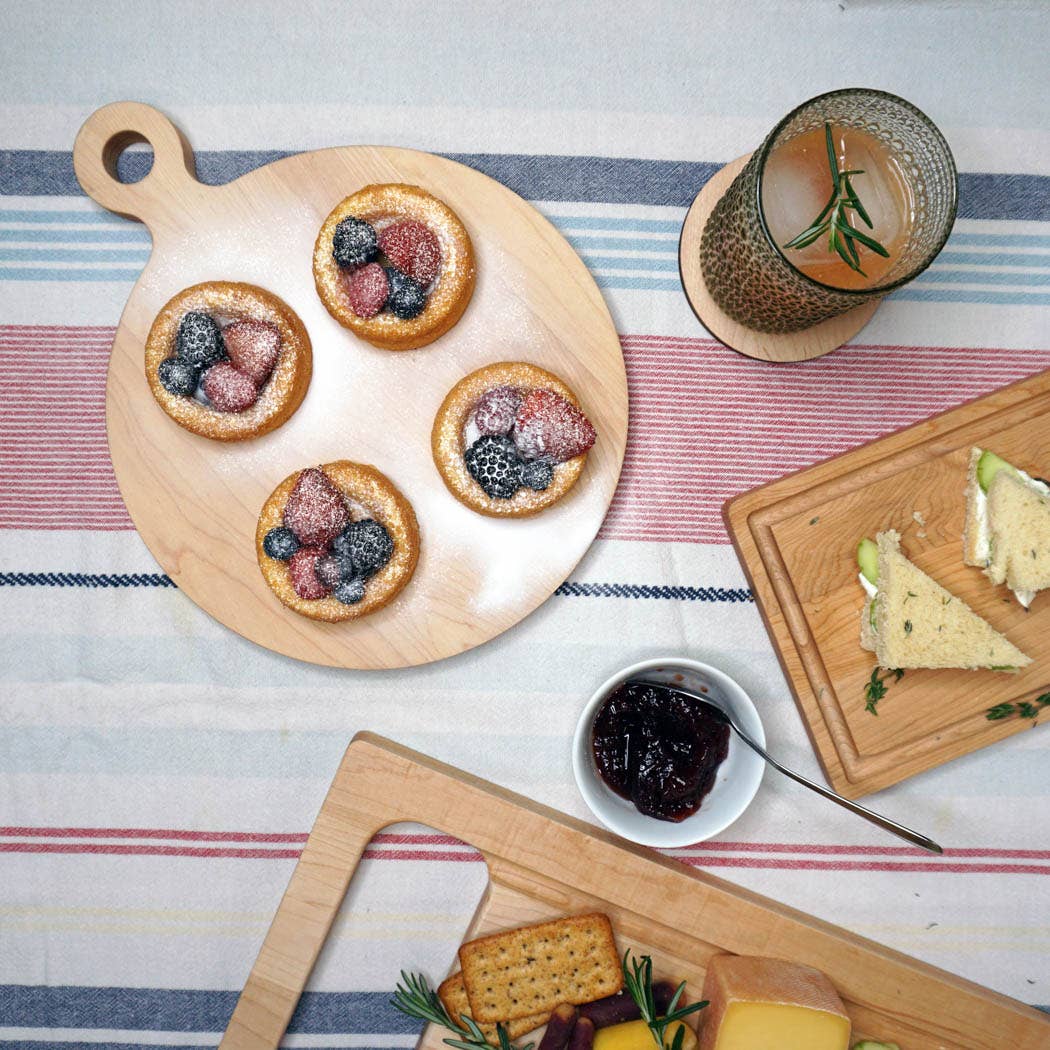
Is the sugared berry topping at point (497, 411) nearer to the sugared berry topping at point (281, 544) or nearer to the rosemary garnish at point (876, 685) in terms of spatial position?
the sugared berry topping at point (281, 544)

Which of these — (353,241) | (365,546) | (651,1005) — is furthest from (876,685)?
(353,241)

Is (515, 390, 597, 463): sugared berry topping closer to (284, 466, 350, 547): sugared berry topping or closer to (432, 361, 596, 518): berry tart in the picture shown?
(432, 361, 596, 518): berry tart

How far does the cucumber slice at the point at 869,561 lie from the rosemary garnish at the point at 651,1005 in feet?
2.60

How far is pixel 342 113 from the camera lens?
1.76 metres

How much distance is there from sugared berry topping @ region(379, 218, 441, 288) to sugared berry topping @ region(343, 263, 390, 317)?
0.04 meters

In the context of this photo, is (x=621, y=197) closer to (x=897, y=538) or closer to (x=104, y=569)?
(x=897, y=538)

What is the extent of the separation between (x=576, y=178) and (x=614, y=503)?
0.64 metres

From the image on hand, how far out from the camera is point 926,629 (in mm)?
1612

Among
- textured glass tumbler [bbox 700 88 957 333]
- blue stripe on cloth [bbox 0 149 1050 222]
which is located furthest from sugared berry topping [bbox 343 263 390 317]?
textured glass tumbler [bbox 700 88 957 333]

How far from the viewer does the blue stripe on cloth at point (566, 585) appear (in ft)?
5.79

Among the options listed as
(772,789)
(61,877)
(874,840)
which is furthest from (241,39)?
(874,840)

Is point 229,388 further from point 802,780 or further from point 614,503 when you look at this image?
point 802,780

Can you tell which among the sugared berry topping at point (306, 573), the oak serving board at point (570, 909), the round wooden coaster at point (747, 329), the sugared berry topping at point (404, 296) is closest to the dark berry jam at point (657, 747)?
the oak serving board at point (570, 909)

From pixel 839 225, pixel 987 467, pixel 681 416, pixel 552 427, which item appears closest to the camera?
pixel 839 225
